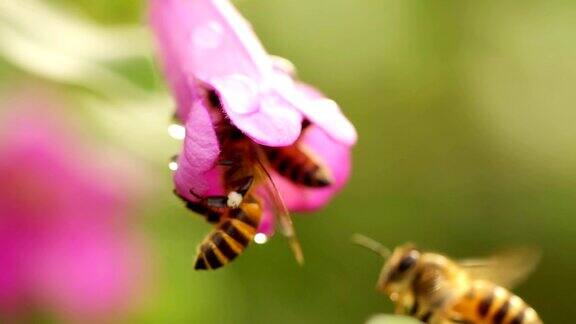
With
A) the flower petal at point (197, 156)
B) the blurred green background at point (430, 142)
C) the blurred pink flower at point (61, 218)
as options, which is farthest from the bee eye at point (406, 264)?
the blurred green background at point (430, 142)

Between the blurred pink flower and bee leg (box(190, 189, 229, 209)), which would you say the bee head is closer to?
bee leg (box(190, 189, 229, 209))

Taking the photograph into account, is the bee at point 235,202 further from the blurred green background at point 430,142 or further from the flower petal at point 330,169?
the blurred green background at point 430,142

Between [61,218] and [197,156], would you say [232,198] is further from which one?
[61,218]

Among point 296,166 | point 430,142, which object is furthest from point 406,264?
point 430,142

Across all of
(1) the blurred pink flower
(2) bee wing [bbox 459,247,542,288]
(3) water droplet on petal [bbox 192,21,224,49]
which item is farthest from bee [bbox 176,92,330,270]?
(1) the blurred pink flower

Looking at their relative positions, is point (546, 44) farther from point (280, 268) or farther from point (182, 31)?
point (182, 31)

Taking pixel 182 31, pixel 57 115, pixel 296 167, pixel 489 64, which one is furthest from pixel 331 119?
pixel 489 64
